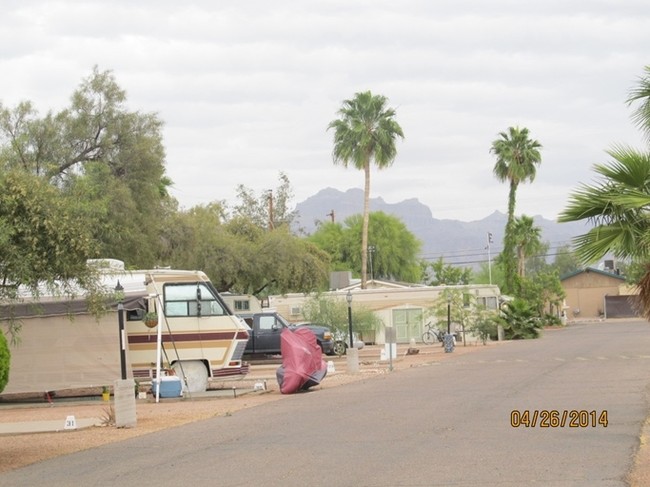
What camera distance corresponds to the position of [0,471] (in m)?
13.3

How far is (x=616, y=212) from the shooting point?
15352 millimetres

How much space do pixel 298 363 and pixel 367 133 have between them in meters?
36.6

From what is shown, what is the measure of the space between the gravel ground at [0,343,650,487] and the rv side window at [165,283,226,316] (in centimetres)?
213

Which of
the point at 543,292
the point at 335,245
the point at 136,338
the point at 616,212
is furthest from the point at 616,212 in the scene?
the point at 335,245

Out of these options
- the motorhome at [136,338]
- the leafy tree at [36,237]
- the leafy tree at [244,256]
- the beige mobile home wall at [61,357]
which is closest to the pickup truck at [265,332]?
the leafy tree at [244,256]

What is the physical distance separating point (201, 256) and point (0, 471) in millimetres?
29773

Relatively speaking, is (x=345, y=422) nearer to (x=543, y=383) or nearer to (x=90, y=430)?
(x=90, y=430)

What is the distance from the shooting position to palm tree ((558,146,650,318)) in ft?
50.1

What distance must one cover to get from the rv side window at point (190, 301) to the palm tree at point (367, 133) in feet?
112

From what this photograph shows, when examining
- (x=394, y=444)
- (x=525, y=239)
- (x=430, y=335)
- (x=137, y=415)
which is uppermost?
(x=525, y=239)

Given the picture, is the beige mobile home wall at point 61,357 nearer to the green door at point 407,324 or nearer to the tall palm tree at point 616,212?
the tall palm tree at point 616,212

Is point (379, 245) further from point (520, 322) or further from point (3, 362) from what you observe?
point (3, 362)
